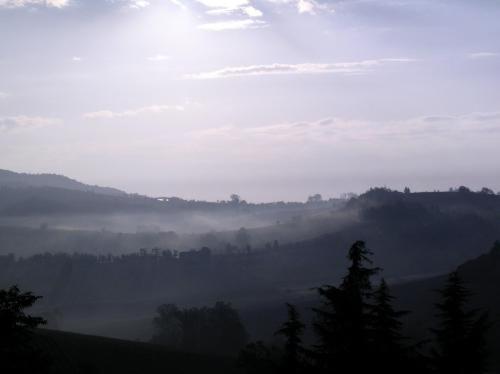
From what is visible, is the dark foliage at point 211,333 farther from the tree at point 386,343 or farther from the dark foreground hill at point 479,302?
the tree at point 386,343

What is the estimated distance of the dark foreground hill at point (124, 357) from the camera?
280ft

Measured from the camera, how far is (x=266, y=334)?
190 metres

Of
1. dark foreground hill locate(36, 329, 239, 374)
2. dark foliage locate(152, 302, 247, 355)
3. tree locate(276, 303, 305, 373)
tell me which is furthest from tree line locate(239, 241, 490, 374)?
dark foliage locate(152, 302, 247, 355)

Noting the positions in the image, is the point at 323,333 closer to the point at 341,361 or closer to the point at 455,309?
the point at 341,361

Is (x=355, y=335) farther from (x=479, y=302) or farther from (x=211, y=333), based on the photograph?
(x=479, y=302)

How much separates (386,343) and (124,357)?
65.8 meters

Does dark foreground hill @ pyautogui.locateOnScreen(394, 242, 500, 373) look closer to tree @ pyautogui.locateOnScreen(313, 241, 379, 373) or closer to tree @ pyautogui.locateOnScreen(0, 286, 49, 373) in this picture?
tree @ pyautogui.locateOnScreen(313, 241, 379, 373)

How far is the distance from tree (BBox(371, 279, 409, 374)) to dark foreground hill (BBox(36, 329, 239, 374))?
54.3 m

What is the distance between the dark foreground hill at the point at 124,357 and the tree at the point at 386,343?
54284 millimetres

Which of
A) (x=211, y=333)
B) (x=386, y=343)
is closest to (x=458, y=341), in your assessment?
(x=386, y=343)

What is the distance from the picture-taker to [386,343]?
31.8 metres

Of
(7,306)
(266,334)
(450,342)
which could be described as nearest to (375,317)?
(450,342)

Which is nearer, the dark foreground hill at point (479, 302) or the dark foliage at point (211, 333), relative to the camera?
the dark foliage at point (211, 333)

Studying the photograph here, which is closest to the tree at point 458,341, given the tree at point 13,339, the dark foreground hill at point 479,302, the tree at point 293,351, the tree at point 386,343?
the tree at point 386,343
